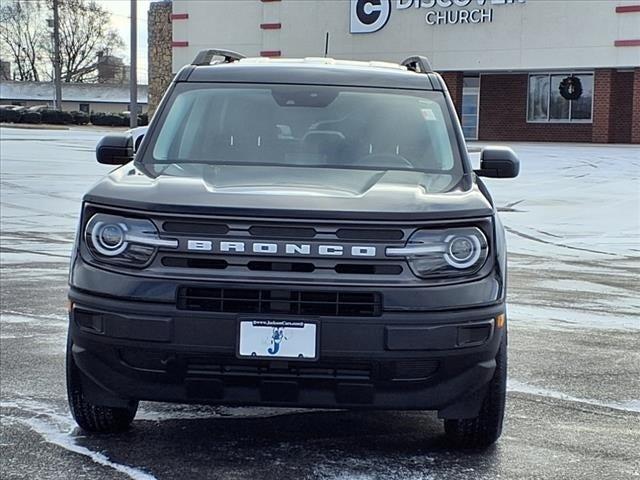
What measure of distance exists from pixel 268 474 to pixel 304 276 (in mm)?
927

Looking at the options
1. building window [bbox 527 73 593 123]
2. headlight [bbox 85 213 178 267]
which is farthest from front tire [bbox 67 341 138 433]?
building window [bbox 527 73 593 123]

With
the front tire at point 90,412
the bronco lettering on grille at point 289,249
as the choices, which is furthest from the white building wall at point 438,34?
the bronco lettering on grille at point 289,249

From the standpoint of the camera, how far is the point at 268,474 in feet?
13.7

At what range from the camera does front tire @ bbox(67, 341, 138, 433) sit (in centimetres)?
436

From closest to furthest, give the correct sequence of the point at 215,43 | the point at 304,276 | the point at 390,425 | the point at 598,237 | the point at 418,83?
the point at 304,276 → the point at 390,425 → the point at 418,83 → the point at 598,237 → the point at 215,43

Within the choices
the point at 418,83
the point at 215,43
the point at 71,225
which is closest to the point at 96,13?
the point at 215,43

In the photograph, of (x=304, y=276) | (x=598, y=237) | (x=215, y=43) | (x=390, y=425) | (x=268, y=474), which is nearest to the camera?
(x=304, y=276)

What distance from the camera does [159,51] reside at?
1694 inches

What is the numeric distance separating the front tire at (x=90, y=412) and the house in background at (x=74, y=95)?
273ft

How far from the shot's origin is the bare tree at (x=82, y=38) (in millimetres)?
87037

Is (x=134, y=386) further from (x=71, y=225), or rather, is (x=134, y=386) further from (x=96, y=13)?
(x=96, y=13)

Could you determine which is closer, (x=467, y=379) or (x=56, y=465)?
(x=467, y=379)

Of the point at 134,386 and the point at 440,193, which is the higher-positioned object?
the point at 440,193

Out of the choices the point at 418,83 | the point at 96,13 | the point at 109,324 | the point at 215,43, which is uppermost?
the point at 96,13
